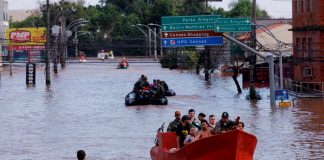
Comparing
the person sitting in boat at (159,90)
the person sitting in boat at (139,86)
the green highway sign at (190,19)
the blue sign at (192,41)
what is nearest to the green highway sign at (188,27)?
the green highway sign at (190,19)

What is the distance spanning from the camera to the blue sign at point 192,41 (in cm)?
4878

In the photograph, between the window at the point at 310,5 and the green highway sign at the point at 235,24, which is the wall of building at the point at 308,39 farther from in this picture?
the green highway sign at the point at 235,24

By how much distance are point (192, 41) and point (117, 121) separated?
37.9 ft

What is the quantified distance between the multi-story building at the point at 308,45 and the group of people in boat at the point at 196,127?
2733cm

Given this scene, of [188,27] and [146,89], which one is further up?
[188,27]

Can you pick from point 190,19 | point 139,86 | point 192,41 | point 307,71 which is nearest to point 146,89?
point 139,86

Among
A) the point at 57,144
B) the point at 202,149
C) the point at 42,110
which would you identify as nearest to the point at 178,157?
the point at 202,149

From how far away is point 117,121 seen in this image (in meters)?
38.9

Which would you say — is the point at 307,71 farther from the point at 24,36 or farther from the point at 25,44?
the point at 24,36

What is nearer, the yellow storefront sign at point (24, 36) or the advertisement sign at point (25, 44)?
the advertisement sign at point (25, 44)

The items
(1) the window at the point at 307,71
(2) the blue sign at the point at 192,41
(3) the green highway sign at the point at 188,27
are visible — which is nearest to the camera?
(3) the green highway sign at the point at 188,27

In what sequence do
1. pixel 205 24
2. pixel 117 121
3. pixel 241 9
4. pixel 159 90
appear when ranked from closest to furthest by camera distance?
pixel 117 121 → pixel 159 90 → pixel 205 24 → pixel 241 9

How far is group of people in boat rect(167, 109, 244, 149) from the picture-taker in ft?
65.6

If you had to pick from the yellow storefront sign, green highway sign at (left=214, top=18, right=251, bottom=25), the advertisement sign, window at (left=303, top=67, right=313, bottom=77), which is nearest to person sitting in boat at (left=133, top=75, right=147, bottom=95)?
green highway sign at (left=214, top=18, right=251, bottom=25)
